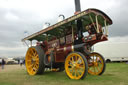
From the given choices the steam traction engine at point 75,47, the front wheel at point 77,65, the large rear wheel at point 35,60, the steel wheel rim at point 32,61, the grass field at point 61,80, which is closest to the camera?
the grass field at point 61,80

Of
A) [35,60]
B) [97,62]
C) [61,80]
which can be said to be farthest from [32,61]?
[97,62]

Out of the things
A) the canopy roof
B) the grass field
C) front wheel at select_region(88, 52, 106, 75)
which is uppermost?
the canopy roof

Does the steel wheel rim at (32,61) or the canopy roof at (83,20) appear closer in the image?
the canopy roof at (83,20)

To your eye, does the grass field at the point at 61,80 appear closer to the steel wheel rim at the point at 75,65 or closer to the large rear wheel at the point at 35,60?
the steel wheel rim at the point at 75,65

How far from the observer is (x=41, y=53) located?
753cm

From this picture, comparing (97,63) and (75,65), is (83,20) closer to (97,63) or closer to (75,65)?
(97,63)

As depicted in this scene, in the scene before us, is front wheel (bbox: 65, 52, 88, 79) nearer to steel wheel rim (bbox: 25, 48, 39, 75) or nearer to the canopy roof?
the canopy roof

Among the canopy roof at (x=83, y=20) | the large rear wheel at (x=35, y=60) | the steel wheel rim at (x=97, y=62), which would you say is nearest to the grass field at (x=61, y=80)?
the steel wheel rim at (x=97, y=62)

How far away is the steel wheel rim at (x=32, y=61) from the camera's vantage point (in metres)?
7.67

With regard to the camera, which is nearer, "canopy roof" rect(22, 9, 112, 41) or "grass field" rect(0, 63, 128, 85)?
"grass field" rect(0, 63, 128, 85)

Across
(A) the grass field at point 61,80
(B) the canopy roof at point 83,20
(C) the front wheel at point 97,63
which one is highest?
(B) the canopy roof at point 83,20

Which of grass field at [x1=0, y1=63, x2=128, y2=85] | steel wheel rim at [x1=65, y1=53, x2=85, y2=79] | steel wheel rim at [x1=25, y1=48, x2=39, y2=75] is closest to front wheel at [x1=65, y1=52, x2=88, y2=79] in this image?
steel wheel rim at [x1=65, y1=53, x2=85, y2=79]

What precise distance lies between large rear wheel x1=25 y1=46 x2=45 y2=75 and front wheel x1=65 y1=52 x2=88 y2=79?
6.76ft

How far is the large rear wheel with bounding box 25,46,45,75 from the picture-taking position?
732cm
